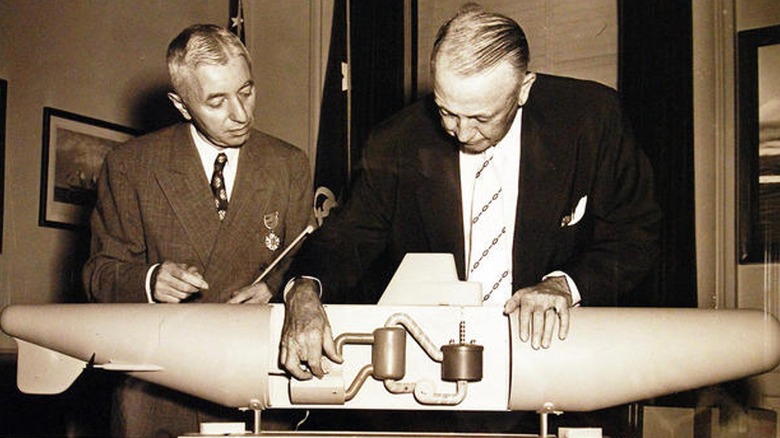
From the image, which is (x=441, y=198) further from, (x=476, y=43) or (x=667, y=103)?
(x=667, y=103)

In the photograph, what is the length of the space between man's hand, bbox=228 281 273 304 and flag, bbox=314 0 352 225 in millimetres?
538

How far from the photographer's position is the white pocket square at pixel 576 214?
2486 mm

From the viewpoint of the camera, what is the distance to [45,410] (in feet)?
10.9

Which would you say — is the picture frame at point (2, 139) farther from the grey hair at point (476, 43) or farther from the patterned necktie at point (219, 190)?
the grey hair at point (476, 43)

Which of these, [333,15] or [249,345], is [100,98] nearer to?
[333,15]

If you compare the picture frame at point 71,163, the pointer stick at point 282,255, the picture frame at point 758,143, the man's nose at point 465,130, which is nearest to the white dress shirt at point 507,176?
the man's nose at point 465,130

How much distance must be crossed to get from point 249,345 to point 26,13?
1.80 metres

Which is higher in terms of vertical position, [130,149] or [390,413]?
[130,149]

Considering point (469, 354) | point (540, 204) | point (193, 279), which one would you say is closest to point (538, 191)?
point (540, 204)

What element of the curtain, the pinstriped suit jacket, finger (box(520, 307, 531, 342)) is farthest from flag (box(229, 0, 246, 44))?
finger (box(520, 307, 531, 342))

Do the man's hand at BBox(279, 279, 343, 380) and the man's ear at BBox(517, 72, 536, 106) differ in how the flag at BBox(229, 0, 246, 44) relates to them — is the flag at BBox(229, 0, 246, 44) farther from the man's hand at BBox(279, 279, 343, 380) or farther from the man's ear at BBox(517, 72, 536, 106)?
the man's hand at BBox(279, 279, 343, 380)

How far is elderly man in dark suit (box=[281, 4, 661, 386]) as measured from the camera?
234cm

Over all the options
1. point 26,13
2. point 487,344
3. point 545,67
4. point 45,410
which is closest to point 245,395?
point 487,344

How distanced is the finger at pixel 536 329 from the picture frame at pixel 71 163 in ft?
6.04
